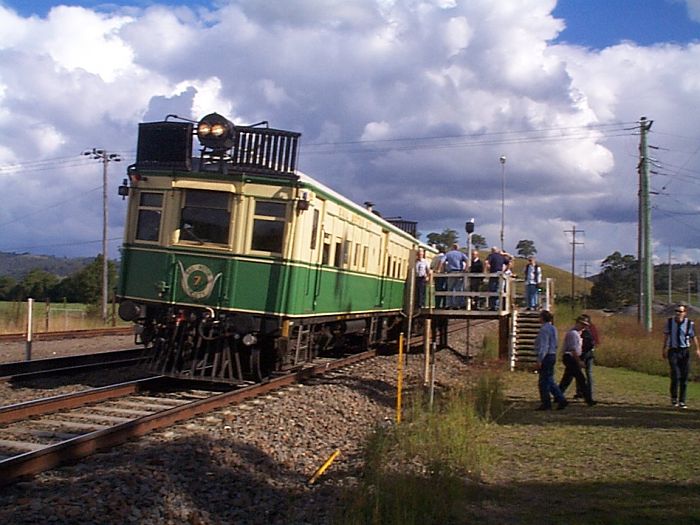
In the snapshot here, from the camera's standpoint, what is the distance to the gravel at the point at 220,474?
6057 millimetres

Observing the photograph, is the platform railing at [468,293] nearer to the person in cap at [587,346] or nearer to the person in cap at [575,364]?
the person in cap at [587,346]

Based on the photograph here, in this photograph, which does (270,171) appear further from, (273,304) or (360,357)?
(360,357)

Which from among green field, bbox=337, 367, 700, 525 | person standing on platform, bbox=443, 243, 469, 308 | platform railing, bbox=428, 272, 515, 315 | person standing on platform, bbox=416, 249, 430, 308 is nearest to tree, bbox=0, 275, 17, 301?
person standing on platform, bbox=416, 249, 430, 308

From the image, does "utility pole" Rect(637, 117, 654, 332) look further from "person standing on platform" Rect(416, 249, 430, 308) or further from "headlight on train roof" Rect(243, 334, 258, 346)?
"headlight on train roof" Rect(243, 334, 258, 346)

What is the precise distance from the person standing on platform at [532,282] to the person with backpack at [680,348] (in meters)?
7.41

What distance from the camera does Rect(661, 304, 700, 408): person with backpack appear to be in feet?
41.9

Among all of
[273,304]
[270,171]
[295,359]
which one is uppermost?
[270,171]

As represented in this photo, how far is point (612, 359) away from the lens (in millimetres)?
21438

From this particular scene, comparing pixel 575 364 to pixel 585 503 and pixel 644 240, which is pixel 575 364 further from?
pixel 644 240

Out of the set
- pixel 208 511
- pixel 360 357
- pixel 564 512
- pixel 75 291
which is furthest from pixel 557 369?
pixel 75 291

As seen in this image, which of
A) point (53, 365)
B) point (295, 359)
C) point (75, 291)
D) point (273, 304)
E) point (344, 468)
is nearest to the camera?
point (344, 468)

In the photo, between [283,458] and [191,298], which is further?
[191,298]

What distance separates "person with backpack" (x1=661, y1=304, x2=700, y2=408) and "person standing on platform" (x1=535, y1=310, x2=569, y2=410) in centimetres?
180

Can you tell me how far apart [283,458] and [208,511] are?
7.11 ft
